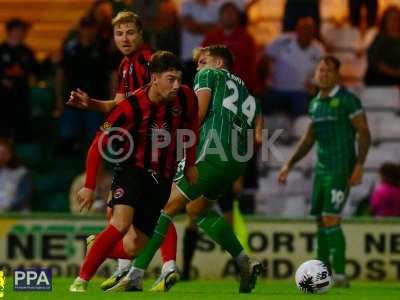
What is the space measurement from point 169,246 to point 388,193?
5065 millimetres

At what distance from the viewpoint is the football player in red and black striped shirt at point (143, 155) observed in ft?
37.0

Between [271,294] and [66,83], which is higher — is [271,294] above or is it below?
below

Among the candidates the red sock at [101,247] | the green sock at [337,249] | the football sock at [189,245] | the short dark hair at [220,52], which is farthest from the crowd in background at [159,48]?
the red sock at [101,247]

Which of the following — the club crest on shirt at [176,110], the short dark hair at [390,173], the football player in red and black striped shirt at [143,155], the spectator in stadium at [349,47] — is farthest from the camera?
the spectator in stadium at [349,47]

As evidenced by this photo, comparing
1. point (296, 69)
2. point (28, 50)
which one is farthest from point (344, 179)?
point (28, 50)

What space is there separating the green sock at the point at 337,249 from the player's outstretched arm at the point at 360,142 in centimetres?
Answer: 51

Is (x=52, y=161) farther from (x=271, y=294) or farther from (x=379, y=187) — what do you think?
(x=271, y=294)

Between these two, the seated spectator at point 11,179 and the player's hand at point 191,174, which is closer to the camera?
the player's hand at point 191,174

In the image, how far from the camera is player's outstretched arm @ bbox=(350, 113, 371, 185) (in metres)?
14.1

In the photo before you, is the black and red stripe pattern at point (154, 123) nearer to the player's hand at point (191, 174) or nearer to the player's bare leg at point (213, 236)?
the player's hand at point (191, 174)

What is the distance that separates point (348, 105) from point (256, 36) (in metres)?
5.95

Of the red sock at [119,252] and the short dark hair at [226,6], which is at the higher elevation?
the short dark hair at [226,6]

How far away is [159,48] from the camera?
18281mm

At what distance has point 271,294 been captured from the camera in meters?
12.1
